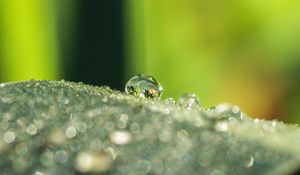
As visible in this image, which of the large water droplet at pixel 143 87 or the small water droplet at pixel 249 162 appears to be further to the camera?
the large water droplet at pixel 143 87

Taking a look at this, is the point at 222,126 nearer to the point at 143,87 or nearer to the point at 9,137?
the point at 9,137

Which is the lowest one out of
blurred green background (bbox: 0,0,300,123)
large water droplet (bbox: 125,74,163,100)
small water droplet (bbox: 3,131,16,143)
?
small water droplet (bbox: 3,131,16,143)

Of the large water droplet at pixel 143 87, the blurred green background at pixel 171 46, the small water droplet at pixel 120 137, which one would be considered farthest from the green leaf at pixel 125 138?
the blurred green background at pixel 171 46

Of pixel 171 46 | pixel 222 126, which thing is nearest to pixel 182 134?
pixel 222 126

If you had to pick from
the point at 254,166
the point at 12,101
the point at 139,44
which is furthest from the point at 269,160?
the point at 139,44

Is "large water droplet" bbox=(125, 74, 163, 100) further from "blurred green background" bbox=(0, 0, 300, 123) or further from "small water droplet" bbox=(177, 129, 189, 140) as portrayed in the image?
"blurred green background" bbox=(0, 0, 300, 123)

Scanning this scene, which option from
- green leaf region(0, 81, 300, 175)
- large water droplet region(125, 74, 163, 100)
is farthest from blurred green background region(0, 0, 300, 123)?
green leaf region(0, 81, 300, 175)

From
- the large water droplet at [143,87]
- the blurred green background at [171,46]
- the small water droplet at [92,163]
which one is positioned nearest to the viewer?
the small water droplet at [92,163]

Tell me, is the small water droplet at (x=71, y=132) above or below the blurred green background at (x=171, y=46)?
below

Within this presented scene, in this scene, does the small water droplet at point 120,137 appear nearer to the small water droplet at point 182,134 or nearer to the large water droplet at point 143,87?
the small water droplet at point 182,134
